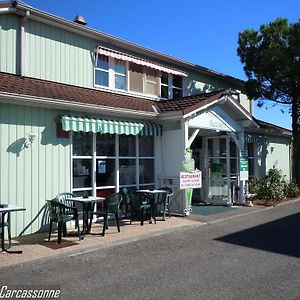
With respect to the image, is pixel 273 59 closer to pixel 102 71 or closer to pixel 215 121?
pixel 215 121

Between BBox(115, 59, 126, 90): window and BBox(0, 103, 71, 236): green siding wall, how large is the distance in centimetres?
389

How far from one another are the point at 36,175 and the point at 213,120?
20.7 ft

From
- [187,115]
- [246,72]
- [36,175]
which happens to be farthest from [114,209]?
[246,72]

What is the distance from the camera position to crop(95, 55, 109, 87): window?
504 inches

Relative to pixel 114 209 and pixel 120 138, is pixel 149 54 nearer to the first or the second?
pixel 120 138

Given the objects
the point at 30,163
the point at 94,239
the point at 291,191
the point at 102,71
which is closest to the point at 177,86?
the point at 102,71

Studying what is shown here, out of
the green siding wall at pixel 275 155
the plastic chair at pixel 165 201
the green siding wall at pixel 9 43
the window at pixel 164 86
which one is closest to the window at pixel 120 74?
the window at pixel 164 86

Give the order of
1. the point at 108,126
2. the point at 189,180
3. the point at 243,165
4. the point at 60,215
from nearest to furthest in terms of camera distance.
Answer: the point at 60,215 → the point at 108,126 → the point at 189,180 → the point at 243,165

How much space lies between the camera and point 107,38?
12898 mm

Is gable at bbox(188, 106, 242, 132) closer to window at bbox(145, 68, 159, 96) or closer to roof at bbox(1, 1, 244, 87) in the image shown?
window at bbox(145, 68, 159, 96)

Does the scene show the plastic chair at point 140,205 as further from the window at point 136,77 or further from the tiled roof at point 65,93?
the window at point 136,77

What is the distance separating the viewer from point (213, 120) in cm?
1332

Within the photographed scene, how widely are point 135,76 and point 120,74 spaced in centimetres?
71

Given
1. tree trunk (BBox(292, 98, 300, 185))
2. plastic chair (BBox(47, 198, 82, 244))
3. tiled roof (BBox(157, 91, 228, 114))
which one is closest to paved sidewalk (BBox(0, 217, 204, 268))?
plastic chair (BBox(47, 198, 82, 244))
